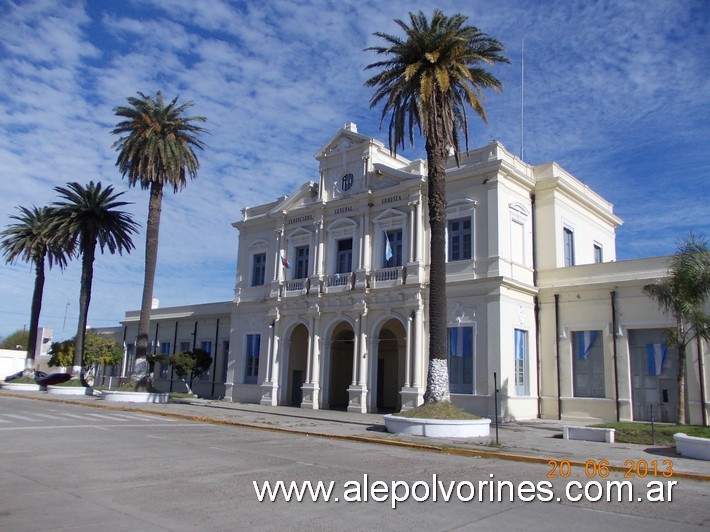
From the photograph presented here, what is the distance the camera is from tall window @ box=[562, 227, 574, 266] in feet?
94.0

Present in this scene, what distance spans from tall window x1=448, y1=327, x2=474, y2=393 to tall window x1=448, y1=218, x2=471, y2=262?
3.23m

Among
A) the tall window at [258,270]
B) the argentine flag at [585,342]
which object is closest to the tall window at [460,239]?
the argentine flag at [585,342]

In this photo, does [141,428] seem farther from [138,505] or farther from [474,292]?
[474,292]

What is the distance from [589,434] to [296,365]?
18.5 meters

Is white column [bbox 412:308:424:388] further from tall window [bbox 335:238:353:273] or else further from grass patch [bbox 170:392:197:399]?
grass patch [bbox 170:392:197:399]

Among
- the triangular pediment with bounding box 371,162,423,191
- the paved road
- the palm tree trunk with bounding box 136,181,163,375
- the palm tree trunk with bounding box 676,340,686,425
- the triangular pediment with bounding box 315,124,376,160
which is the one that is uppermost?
the triangular pediment with bounding box 315,124,376,160

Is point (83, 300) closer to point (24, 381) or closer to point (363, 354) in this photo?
point (24, 381)

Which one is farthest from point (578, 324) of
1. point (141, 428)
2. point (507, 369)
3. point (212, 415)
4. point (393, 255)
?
point (141, 428)

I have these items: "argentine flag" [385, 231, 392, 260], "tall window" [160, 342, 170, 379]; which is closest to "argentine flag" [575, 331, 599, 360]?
"argentine flag" [385, 231, 392, 260]

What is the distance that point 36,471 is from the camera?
415 inches

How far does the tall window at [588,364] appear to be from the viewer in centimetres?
2505

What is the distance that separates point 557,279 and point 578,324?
2.19 meters

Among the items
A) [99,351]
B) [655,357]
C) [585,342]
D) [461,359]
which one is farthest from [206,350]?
[655,357]
